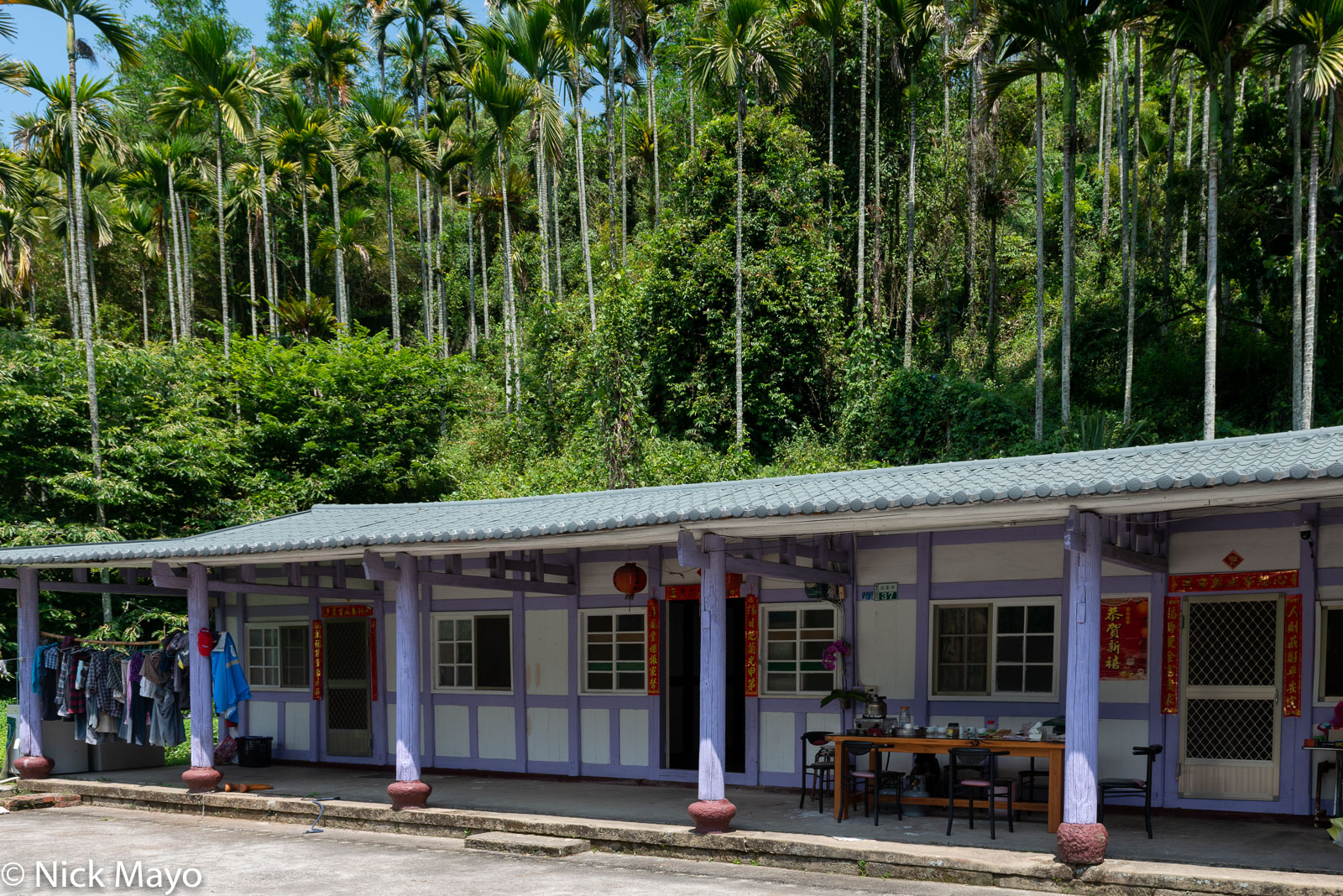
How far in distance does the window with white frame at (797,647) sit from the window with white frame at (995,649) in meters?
0.99

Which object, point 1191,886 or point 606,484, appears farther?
point 606,484

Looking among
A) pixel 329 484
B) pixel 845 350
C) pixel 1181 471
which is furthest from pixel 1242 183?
pixel 329 484

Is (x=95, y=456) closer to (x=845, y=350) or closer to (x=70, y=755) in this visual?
(x=70, y=755)

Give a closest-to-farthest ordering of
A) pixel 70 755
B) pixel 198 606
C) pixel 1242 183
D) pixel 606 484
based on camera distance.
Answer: pixel 198 606
pixel 70 755
pixel 1242 183
pixel 606 484

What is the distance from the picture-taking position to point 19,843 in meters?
9.02

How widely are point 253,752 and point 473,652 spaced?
318cm

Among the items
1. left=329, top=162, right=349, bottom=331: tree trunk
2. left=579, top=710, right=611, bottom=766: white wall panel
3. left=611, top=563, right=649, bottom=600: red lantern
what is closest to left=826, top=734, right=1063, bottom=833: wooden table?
left=611, top=563, right=649, bottom=600: red lantern

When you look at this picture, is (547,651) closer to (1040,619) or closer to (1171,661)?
(1040,619)

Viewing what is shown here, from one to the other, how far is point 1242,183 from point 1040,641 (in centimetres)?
1276

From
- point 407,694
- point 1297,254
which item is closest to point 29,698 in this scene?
point 407,694

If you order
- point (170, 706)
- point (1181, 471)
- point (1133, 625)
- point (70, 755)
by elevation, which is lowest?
point (70, 755)

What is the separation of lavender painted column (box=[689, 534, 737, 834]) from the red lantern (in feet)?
7.74

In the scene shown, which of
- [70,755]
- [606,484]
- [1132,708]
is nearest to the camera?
[1132,708]

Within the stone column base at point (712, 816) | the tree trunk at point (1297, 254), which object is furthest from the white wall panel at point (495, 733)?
the tree trunk at point (1297, 254)
